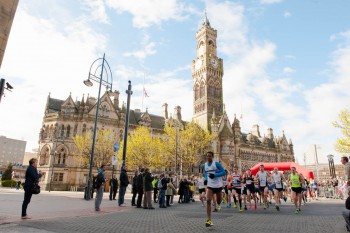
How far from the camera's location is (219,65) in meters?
73.6

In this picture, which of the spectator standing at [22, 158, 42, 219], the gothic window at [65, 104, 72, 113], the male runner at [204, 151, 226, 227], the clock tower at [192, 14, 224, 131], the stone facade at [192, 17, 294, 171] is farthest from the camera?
the clock tower at [192, 14, 224, 131]

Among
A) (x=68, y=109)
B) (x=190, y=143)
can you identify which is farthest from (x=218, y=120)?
(x=68, y=109)

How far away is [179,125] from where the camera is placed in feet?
190

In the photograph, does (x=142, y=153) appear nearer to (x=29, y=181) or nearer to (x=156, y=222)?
(x=29, y=181)

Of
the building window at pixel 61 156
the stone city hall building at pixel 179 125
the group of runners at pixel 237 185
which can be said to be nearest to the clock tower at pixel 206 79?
the stone city hall building at pixel 179 125

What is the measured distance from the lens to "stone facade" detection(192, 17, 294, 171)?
61844mm

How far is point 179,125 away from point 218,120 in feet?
41.9

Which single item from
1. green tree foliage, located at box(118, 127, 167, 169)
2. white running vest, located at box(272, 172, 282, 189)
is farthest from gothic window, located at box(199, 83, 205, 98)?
white running vest, located at box(272, 172, 282, 189)

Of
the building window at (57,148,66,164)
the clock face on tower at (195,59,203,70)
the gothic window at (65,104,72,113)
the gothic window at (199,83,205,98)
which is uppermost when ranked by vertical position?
the clock face on tower at (195,59,203,70)

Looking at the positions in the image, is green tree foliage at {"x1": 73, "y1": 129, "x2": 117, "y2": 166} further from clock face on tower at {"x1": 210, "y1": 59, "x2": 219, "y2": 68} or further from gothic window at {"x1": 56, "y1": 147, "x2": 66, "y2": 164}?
clock face on tower at {"x1": 210, "y1": 59, "x2": 219, "y2": 68}

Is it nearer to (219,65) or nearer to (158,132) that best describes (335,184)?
(158,132)

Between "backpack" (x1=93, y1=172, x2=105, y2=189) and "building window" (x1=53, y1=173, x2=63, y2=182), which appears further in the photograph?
"building window" (x1=53, y1=173, x2=63, y2=182)

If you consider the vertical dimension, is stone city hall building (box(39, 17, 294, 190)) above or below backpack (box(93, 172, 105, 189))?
above

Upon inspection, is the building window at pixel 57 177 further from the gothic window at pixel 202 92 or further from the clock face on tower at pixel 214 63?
the clock face on tower at pixel 214 63
